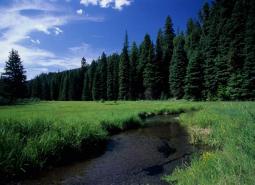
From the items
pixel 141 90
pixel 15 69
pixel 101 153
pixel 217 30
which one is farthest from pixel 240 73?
pixel 15 69

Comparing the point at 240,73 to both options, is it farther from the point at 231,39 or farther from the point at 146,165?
the point at 146,165

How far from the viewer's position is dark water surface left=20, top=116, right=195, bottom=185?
9.79 metres

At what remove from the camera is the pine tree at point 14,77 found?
61250mm

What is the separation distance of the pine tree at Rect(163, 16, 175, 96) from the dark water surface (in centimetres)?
4569

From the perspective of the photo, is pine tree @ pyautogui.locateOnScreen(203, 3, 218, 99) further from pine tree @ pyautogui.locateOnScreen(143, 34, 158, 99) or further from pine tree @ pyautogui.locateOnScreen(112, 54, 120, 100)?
pine tree @ pyautogui.locateOnScreen(112, 54, 120, 100)

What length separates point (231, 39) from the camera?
1901 inches

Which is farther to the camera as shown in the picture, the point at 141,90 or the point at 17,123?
the point at 141,90

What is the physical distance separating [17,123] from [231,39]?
45083 millimetres

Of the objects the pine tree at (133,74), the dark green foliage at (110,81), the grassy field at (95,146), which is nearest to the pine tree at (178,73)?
the pine tree at (133,74)

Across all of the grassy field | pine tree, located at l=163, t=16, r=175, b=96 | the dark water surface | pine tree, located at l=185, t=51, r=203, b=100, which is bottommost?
the dark water surface

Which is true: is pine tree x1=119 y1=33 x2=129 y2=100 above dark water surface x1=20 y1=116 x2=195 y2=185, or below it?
above

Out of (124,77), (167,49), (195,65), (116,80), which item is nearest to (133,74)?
(124,77)

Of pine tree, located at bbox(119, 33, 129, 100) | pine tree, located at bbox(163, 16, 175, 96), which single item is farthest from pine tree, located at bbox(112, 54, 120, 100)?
pine tree, located at bbox(163, 16, 175, 96)

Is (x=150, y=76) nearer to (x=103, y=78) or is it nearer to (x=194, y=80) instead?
(x=194, y=80)
